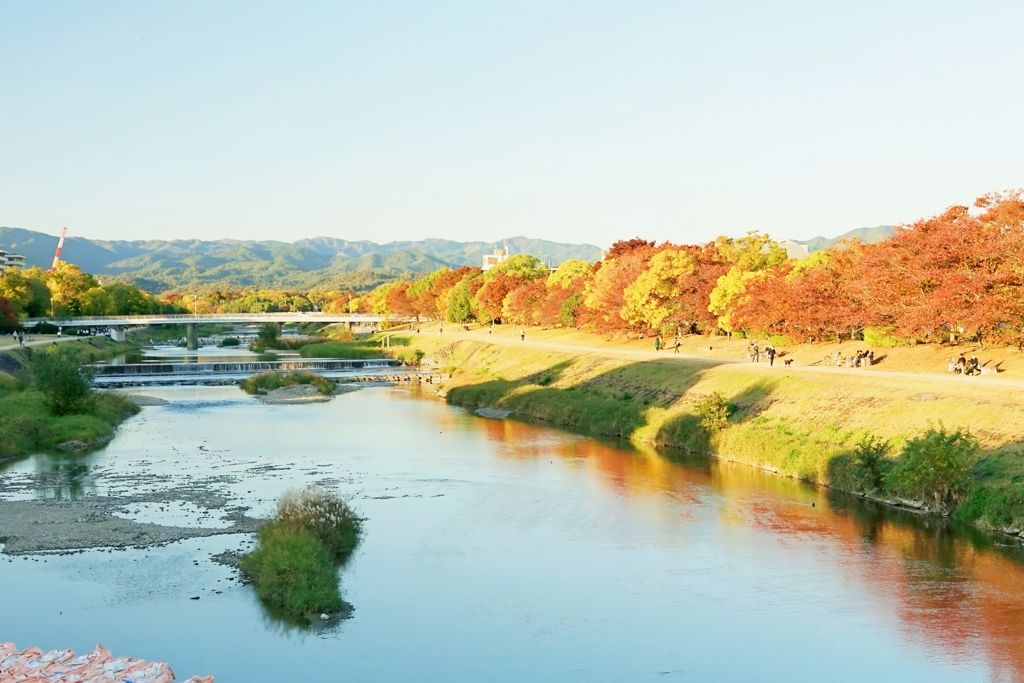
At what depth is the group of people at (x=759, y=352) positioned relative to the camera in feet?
175

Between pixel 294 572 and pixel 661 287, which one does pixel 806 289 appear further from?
pixel 294 572

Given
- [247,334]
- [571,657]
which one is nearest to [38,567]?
[571,657]

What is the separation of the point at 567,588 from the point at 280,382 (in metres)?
50.6

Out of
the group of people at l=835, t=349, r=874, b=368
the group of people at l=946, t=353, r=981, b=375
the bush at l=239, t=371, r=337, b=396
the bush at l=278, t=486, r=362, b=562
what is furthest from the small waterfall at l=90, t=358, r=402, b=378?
the bush at l=278, t=486, r=362, b=562

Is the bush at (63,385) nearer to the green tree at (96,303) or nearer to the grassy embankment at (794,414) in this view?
the grassy embankment at (794,414)

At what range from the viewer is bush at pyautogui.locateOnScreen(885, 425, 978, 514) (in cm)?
2950

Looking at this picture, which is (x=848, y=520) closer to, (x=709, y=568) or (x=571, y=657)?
(x=709, y=568)

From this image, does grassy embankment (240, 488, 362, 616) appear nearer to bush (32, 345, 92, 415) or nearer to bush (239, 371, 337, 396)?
bush (32, 345, 92, 415)

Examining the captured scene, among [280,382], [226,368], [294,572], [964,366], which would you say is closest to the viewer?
[294,572]

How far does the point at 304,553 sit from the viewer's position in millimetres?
23656

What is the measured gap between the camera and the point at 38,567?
25.0m

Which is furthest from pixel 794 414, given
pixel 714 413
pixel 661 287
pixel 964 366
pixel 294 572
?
pixel 661 287

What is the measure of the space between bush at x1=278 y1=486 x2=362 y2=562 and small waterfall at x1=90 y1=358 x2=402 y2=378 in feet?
188

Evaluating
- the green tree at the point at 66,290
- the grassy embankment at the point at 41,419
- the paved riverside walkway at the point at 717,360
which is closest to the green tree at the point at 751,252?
the paved riverside walkway at the point at 717,360
